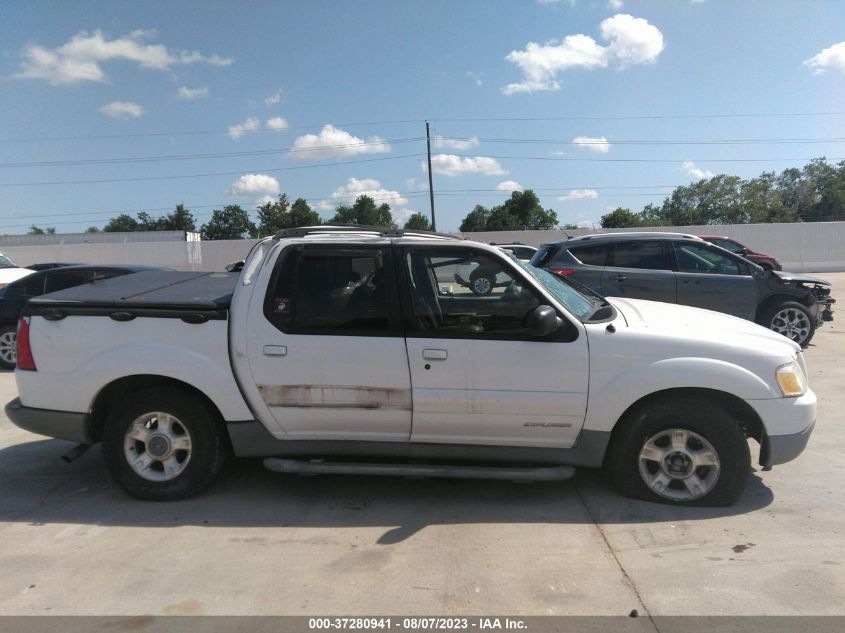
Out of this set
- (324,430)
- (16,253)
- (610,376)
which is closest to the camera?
(610,376)

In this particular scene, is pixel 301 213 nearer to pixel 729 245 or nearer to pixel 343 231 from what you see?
pixel 729 245

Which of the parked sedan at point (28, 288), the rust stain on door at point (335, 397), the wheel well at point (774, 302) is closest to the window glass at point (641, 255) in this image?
the wheel well at point (774, 302)

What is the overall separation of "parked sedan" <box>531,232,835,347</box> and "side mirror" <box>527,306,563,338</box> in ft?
17.0

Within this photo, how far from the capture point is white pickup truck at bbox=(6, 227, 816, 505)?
377 cm

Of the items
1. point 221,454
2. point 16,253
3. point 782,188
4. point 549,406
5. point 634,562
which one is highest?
point 782,188

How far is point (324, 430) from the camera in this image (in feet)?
13.2

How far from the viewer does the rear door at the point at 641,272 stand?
345 inches

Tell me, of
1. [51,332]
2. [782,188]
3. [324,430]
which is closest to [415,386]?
[324,430]

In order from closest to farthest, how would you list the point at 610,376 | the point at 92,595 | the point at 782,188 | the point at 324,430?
the point at 92,595, the point at 610,376, the point at 324,430, the point at 782,188

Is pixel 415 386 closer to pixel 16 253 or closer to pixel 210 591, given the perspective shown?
Answer: pixel 210 591

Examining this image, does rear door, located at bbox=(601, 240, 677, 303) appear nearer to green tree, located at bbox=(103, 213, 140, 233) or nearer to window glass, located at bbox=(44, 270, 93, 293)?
window glass, located at bbox=(44, 270, 93, 293)

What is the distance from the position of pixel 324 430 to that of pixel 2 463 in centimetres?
308

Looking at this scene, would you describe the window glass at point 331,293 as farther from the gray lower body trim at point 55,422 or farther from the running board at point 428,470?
the gray lower body trim at point 55,422

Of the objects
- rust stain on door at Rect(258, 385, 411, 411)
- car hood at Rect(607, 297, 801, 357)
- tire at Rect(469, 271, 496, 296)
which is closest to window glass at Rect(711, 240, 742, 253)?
car hood at Rect(607, 297, 801, 357)
